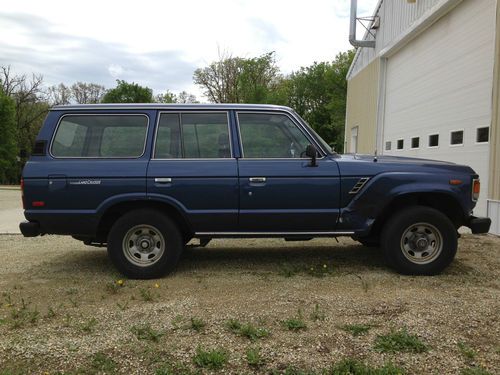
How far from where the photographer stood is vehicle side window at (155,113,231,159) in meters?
5.21

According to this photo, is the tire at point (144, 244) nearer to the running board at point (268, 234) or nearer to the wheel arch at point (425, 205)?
the running board at point (268, 234)

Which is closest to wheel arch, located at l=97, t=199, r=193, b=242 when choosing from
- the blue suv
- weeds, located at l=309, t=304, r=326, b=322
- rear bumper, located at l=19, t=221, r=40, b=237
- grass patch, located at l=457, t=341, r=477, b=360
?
the blue suv

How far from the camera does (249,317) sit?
3.98 m

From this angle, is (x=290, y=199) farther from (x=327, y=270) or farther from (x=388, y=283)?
(x=388, y=283)

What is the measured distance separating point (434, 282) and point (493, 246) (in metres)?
2.58

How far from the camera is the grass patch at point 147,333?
3577 millimetres

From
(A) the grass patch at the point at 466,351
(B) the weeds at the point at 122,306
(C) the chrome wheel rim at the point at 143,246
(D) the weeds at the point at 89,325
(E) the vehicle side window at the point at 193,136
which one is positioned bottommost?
(D) the weeds at the point at 89,325

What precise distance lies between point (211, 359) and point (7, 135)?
46.4m

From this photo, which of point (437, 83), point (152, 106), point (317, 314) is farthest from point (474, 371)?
point (437, 83)

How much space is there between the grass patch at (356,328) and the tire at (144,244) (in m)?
2.19

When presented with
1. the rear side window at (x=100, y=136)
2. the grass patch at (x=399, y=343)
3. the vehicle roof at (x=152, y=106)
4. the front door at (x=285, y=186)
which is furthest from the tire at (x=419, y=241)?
the rear side window at (x=100, y=136)

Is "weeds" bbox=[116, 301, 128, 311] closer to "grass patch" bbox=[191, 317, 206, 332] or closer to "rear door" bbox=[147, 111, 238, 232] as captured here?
"grass patch" bbox=[191, 317, 206, 332]

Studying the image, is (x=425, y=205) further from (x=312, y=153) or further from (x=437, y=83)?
(x=437, y=83)

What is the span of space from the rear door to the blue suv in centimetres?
1
